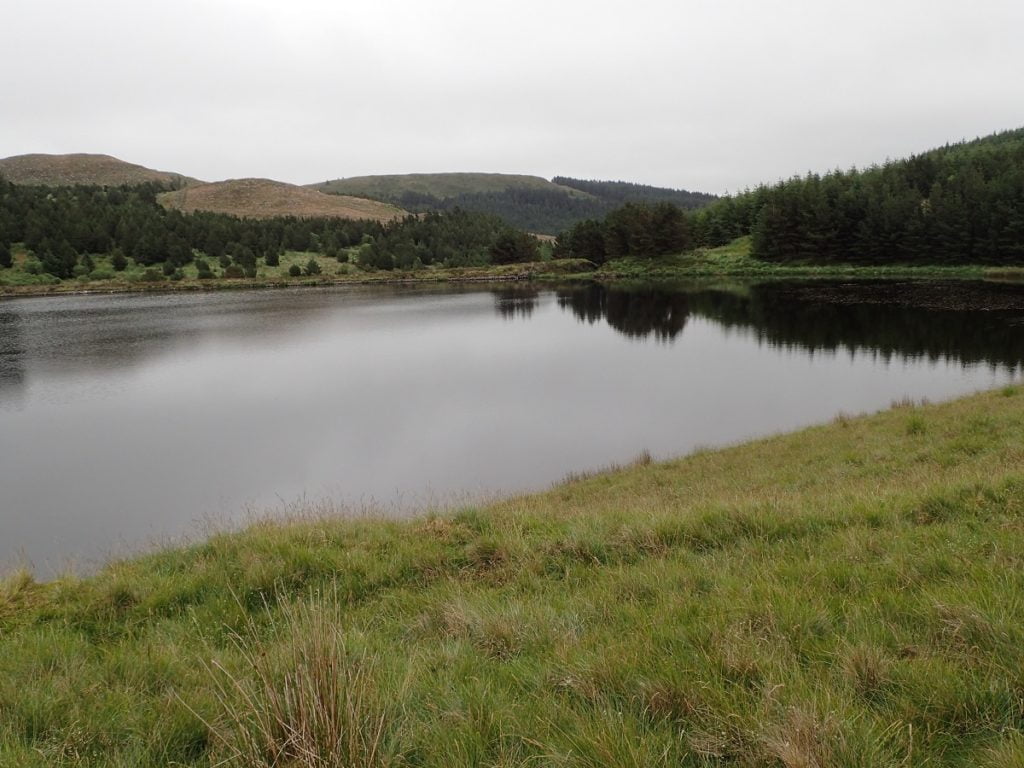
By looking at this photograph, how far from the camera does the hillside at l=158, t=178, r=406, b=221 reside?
148 meters

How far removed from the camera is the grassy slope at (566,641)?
2504 mm

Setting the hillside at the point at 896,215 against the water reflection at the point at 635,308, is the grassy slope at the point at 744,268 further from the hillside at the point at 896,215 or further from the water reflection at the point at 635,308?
the water reflection at the point at 635,308

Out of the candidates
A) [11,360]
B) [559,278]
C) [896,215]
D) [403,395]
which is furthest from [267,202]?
[403,395]

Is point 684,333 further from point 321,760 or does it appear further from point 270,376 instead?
point 321,760

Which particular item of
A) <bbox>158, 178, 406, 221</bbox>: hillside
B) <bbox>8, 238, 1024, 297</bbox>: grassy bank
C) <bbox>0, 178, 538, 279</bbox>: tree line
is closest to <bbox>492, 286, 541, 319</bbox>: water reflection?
<bbox>8, 238, 1024, 297</bbox>: grassy bank

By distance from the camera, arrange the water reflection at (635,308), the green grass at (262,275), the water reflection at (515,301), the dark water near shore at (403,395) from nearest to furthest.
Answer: the dark water near shore at (403,395) → the water reflection at (635,308) → the water reflection at (515,301) → the green grass at (262,275)

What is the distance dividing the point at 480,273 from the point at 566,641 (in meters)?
90.4

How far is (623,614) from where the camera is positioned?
3.94 meters

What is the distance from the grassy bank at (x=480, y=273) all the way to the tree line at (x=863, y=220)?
8.65 ft

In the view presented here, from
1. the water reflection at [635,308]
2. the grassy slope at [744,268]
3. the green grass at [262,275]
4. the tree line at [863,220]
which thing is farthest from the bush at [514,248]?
the water reflection at [635,308]

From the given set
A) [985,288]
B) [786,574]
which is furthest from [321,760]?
[985,288]

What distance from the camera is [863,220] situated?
237ft

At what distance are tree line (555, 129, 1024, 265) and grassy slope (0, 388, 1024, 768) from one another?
2904 inches

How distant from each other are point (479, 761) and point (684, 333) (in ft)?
111
